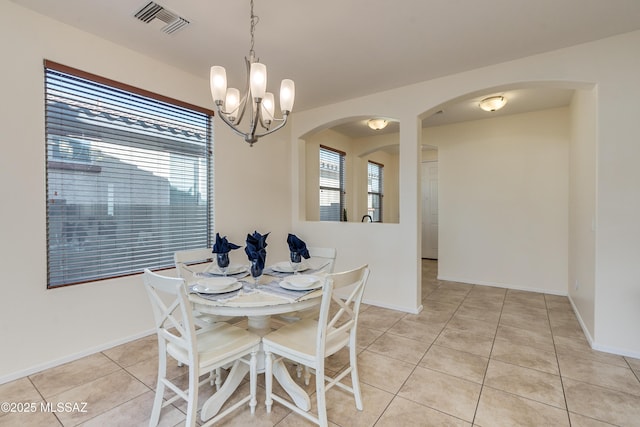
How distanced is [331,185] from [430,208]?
2.70m

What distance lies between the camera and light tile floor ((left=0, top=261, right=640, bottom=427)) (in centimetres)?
178

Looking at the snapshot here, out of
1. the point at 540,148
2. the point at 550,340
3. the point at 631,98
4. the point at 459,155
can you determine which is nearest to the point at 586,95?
the point at 631,98

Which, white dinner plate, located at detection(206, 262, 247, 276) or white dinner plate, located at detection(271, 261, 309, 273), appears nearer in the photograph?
white dinner plate, located at detection(206, 262, 247, 276)

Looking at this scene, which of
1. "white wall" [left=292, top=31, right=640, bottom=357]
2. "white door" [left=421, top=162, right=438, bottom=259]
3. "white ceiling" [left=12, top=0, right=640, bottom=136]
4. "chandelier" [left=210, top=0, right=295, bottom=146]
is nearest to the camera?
"chandelier" [left=210, top=0, right=295, bottom=146]

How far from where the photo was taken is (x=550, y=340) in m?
2.80

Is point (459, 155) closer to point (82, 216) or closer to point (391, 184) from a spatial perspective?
point (391, 184)

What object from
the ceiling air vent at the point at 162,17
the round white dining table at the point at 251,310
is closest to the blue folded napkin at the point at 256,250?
the round white dining table at the point at 251,310

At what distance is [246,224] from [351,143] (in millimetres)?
3219

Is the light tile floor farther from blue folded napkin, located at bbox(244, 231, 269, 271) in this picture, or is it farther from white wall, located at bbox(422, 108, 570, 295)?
white wall, located at bbox(422, 108, 570, 295)

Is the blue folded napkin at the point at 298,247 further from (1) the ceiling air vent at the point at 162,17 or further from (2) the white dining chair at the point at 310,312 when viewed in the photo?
(1) the ceiling air vent at the point at 162,17

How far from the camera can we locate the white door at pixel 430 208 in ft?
22.2

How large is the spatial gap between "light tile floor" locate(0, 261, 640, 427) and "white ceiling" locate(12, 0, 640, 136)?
8.85ft

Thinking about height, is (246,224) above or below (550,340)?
above

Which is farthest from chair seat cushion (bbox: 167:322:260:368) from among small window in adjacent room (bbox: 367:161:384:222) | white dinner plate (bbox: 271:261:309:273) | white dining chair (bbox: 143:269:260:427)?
small window in adjacent room (bbox: 367:161:384:222)
